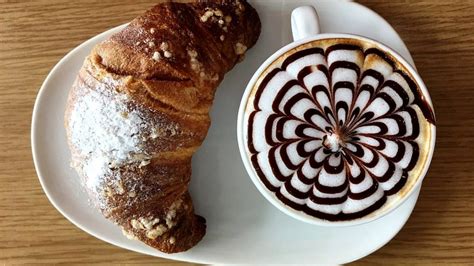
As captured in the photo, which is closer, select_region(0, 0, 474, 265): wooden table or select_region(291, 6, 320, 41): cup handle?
select_region(291, 6, 320, 41): cup handle

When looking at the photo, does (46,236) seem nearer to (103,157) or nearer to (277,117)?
(103,157)

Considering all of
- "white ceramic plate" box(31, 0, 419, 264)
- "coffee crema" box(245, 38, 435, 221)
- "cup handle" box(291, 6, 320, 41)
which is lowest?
"white ceramic plate" box(31, 0, 419, 264)

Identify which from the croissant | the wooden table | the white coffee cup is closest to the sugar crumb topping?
the croissant

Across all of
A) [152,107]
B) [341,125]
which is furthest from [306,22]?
[152,107]

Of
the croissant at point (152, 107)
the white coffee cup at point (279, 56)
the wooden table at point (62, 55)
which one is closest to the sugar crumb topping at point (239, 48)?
the croissant at point (152, 107)

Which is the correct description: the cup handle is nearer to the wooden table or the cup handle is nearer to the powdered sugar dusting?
the wooden table

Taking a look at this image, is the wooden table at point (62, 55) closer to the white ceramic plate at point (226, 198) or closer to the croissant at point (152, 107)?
the white ceramic plate at point (226, 198)
